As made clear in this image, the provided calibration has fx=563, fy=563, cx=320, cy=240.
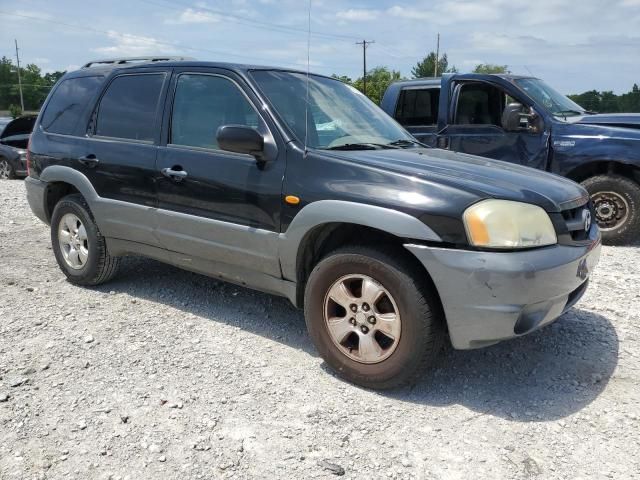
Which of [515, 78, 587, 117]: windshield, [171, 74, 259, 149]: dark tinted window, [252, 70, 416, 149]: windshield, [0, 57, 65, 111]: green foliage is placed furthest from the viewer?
[0, 57, 65, 111]: green foliage

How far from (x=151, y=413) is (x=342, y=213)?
4.67ft

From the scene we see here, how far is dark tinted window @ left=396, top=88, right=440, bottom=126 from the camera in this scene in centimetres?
714

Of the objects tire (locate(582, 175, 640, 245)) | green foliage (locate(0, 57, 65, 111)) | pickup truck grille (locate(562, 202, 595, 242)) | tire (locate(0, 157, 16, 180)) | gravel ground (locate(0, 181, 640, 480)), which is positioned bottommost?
gravel ground (locate(0, 181, 640, 480))

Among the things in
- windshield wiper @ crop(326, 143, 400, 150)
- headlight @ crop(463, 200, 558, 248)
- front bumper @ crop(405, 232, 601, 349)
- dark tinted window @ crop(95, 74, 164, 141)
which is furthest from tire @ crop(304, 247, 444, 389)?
dark tinted window @ crop(95, 74, 164, 141)

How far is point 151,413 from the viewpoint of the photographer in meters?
2.86

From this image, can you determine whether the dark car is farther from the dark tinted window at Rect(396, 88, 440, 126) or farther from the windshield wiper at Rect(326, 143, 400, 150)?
the windshield wiper at Rect(326, 143, 400, 150)

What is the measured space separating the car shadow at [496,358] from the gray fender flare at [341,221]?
726 millimetres

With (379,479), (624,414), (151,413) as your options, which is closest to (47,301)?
(151,413)

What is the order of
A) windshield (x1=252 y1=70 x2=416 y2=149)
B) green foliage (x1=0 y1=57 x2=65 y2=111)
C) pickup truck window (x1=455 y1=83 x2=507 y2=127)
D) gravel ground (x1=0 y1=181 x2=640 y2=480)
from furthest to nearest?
green foliage (x1=0 y1=57 x2=65 y2=111) → pickup truck window (x1=455 y1=83 x2=507 y2=127) → windshield (x1=252 y1=70 x2=416 y2=149) → gravel ground (x1=0 y1=181 x2=640 y2=480)

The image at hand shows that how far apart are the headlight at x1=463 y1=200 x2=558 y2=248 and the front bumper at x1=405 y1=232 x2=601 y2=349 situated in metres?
0.05

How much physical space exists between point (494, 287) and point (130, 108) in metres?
3.03

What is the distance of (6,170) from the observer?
1424 cm

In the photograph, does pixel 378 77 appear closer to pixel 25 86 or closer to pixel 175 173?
pixel 25 86

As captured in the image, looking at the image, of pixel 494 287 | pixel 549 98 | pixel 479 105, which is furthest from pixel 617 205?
pixel 494 287
